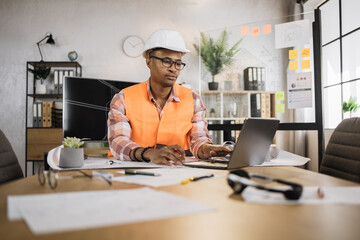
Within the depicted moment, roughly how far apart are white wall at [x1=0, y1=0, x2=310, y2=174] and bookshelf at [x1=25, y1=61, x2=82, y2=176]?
14 cm

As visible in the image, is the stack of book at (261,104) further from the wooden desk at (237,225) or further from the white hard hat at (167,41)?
the wooden desk at (237,225)

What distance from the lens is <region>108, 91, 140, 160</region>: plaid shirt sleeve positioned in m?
1.44

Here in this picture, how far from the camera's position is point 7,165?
110cm

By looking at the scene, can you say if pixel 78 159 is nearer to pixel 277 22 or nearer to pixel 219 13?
pixel 277 22

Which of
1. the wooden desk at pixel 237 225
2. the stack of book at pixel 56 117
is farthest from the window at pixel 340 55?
the stack of book at pixel 56 117

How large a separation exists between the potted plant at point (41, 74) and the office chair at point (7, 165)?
3283 mm

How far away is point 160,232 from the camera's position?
41 centimetres

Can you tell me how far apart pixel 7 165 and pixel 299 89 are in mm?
2624

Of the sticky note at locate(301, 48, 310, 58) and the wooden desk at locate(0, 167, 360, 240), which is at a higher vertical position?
the sticky note at locate(301, 48, 310, 58)

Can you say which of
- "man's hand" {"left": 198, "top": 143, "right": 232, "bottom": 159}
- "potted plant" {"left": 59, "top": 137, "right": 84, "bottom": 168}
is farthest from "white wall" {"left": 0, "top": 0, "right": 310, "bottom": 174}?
"potted plant" {"left": 59, "top": 137, "right": 84, "bottom": 168}

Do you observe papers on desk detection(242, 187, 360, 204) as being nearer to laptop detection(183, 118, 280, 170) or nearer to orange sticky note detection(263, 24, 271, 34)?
laptop detection(183, 118, 280, 170)

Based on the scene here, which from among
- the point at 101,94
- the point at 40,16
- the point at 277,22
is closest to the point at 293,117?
the point at 277,22

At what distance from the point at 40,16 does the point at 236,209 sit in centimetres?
479

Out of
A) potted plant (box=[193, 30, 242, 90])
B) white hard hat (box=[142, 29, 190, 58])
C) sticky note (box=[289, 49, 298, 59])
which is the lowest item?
white hard hat (box=[142, 29, 190, 58])
